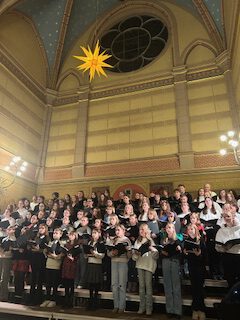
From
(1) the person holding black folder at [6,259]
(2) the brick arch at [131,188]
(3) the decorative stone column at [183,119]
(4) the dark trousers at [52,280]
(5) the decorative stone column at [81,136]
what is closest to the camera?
(4) the dark trousers at [52,280]

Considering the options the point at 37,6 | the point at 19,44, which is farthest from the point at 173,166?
the point at 37,6

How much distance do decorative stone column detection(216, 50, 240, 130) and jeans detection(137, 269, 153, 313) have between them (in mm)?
7390

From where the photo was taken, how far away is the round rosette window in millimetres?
12570

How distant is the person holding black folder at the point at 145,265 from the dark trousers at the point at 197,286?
59 cm

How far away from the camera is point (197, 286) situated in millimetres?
3779

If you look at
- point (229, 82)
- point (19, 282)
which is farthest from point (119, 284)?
point (229, 82)

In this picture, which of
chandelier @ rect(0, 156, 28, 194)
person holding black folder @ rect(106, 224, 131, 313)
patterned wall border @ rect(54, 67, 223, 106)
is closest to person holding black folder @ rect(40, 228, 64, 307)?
person holding black folder @ rect(106, 224, 131, 313)

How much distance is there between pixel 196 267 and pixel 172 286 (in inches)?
17.8

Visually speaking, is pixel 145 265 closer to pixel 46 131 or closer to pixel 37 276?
pixel 37 276

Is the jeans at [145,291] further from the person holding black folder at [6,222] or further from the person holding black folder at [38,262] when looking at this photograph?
the person holding black folder at [6,222]

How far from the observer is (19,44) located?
38.5 ft

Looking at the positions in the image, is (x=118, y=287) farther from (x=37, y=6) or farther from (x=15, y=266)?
(x=37, y=6)

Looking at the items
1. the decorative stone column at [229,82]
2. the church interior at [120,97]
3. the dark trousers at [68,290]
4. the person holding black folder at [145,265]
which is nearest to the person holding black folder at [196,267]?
the person holding black folder at [145,265]

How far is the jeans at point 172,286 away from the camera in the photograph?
373 centimetres
